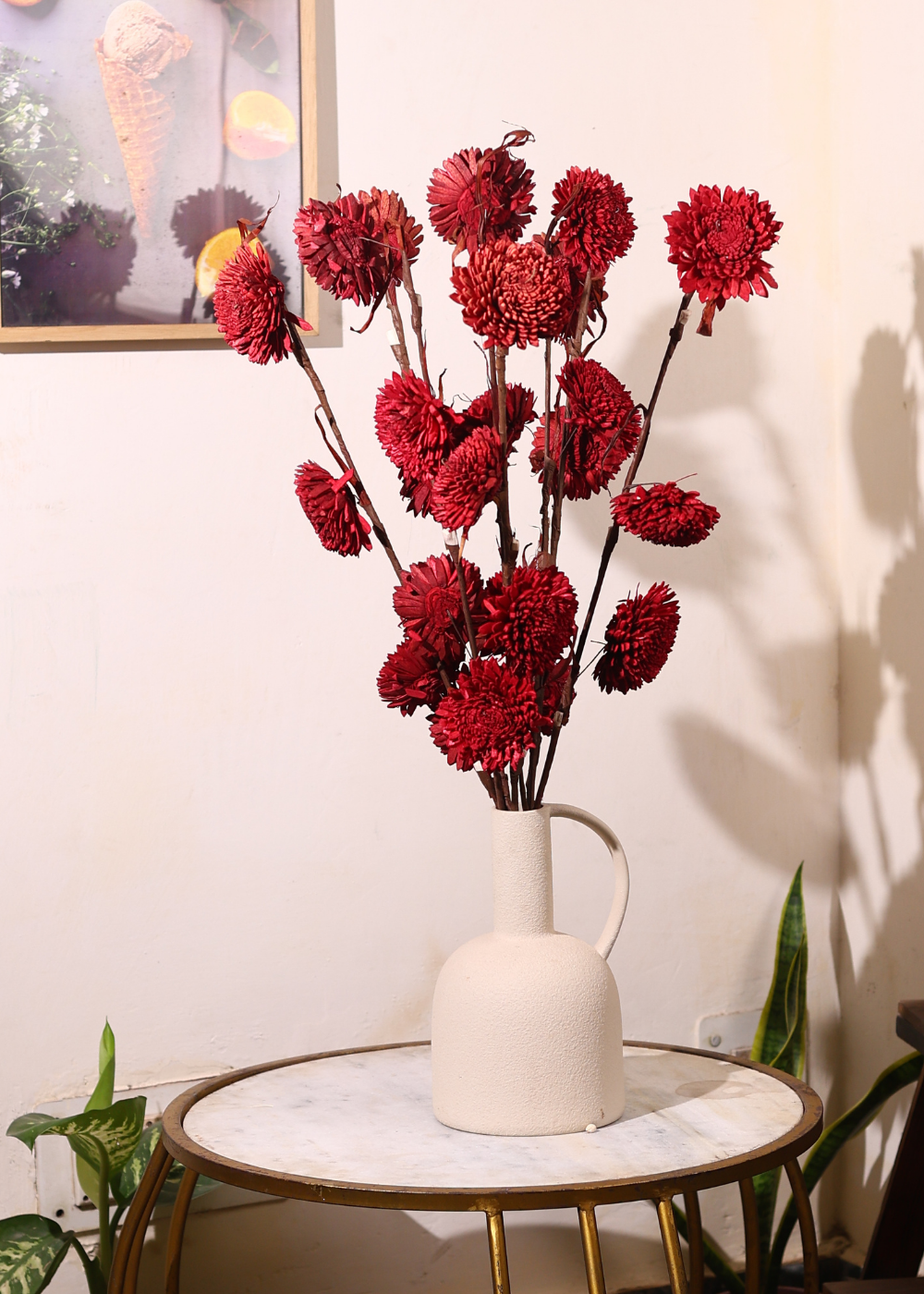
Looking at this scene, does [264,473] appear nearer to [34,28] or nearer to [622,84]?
[34,28]

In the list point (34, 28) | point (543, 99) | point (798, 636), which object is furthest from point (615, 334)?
point (34, 28)

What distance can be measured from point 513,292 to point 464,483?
138 mm

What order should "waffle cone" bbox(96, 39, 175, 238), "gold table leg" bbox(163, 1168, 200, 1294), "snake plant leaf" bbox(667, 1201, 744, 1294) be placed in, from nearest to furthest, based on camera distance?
Result: 1. "gold table leg" bbox(163, 1168, 200, 1294)
2. "waffle cone" bbox(96, 39, 175, 238)
3. "snake plant leaf" bbox(667, 1201, 744, 1294)

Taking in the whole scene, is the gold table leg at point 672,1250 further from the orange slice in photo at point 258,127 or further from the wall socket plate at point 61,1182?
the orange slice in photo at point 258,127

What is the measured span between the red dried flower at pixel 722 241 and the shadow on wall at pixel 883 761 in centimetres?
52

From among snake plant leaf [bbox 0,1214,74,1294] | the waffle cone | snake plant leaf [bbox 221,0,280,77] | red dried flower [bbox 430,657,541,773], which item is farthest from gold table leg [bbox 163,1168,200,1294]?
snake plant leaf [bbox 221,0,280,77]

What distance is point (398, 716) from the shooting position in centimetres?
139

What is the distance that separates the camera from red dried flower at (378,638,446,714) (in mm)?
981

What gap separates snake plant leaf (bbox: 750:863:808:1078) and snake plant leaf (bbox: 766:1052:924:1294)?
0.08 meters

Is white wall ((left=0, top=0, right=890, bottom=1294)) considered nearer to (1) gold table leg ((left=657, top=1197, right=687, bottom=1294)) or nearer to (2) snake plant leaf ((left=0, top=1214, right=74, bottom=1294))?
(2) snake plant leaf ((left=0, top=1214, right=74, bottom=1294))

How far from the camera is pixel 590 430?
1.01m

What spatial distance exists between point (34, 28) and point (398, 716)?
0.81 meters

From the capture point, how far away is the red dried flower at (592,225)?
0.96 m

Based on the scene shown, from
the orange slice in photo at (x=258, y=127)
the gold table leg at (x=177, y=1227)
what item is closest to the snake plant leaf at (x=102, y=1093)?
the gold table leg at (x=177, y=1227)
